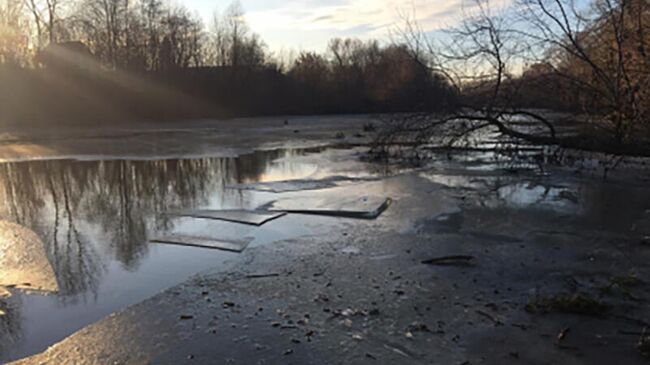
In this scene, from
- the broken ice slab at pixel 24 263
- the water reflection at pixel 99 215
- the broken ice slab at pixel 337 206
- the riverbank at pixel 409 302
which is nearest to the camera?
the riverbank at pixel 409 302

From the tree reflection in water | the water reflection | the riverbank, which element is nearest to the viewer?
the riverbank

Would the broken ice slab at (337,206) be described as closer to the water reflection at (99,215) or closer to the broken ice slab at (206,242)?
the water reflection at (99,215)

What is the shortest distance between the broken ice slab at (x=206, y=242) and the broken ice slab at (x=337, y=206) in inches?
81.9

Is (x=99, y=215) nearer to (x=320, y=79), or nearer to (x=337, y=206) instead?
(x=337, y=206)

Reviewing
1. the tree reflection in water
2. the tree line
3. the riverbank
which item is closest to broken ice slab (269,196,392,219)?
the riverbank

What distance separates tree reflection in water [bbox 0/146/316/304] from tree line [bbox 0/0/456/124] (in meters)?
17.7

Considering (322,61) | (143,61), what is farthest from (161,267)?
(322,61)

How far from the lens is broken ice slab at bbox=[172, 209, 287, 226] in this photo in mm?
8430

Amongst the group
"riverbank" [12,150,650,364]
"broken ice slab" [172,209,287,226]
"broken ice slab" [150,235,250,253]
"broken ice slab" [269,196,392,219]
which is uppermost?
"broken ice slab" [269,196,392,219]

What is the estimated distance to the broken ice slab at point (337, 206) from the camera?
8883mm

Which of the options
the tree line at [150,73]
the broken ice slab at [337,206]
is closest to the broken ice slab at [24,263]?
the broken ice slab at [337,206]

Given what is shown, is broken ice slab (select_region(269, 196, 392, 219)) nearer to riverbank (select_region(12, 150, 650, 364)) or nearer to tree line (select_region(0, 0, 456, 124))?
riverbank (select_region(12, 150, 650, 364))

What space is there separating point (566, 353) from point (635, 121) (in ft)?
21.6

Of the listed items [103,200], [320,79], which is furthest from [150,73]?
[103,200]
